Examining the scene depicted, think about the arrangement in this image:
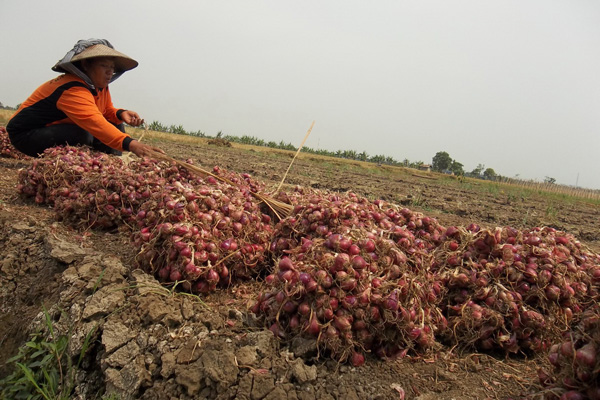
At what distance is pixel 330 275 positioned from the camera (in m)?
1.82

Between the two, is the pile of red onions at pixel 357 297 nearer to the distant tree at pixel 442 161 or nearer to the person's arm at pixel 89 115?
the person's arm at pixel 89 115

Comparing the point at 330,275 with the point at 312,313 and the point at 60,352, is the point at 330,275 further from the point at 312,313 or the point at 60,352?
the point at 60,352

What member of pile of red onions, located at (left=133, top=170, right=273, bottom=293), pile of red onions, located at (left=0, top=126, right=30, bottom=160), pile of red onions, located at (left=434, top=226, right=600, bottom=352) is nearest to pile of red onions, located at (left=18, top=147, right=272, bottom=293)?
pile of red onions, located at (left=133, top=170, right=273, bottom=293)

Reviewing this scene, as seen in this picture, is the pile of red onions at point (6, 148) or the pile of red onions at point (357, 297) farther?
the pile of red onions at point (6, 148)

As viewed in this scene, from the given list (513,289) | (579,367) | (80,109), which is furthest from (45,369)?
(80,109)

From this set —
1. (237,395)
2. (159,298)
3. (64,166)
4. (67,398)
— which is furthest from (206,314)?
(64,166)

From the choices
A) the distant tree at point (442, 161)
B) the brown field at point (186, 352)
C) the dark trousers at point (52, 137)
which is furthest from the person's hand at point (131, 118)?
the distant tree at point (442, 161)

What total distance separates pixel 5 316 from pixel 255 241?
1.69m

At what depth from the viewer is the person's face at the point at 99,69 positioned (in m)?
4.25

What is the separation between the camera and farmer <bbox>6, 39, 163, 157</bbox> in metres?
4.01

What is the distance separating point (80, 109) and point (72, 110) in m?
0.13

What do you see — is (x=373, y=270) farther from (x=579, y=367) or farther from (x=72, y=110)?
(x=72, y=110)

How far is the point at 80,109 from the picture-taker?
161 inches

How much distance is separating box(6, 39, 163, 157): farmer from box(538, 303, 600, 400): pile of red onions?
132 inches
